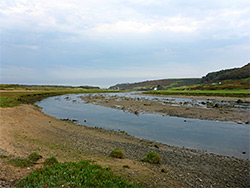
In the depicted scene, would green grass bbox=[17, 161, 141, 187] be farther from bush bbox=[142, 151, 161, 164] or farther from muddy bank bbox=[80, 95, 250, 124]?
muddy bank bbox=[80, 95, 250, 124]

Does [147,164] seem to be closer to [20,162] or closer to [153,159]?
[153,159]

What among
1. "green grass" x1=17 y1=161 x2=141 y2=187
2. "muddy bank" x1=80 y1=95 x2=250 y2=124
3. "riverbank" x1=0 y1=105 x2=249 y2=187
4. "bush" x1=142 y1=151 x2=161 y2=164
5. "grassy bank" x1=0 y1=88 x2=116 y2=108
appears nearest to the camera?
"green grass" x1=17 y1=161 x2=141 y2=187

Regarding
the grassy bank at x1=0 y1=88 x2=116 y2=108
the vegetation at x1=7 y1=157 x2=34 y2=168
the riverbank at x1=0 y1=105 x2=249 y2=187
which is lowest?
the riverbank at x1=0 y1=105 x2=249 y2=187

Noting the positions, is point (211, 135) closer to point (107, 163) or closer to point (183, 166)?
point (183, 166)

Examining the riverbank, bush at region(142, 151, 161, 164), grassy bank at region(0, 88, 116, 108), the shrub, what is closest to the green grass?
the riverbank

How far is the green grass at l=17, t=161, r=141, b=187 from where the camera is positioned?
19.2 ft

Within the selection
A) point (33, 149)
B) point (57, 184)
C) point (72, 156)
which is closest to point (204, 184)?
point (57, 184)

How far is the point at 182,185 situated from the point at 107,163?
4.21m

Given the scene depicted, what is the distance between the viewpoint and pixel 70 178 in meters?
6.23

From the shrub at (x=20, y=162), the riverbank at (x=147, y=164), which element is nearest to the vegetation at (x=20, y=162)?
the shrub at (x=20, y=162)

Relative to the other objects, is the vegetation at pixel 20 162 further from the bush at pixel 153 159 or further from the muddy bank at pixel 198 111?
the muddy bank at pixel 198 111

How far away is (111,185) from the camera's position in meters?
6.23

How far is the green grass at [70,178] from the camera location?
587 centimetres

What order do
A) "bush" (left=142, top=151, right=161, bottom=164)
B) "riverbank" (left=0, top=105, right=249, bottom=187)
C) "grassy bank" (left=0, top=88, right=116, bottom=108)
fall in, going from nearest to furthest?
1. "riverbank" (left=0, top=105, right=249, bottom=187)
2. "bush" (left=142, top=151, right=161, bottom=164)
3. "grassy bank" (left=0, top=88, right=116, bottom=108)
